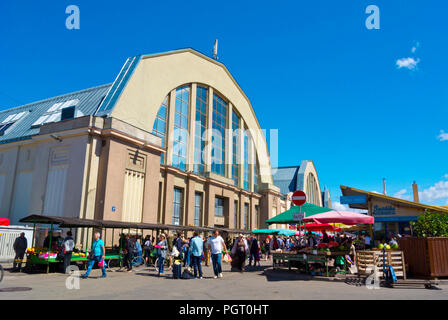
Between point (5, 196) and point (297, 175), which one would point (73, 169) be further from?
point (297, 175)

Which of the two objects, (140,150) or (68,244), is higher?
(140,150)

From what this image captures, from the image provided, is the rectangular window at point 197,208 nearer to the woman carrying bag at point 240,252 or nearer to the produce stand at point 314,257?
the woman carrying bag at point 240,252

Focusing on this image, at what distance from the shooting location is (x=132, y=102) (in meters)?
23.5

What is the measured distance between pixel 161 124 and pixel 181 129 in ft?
8.82

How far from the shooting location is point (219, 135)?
35.3 meters

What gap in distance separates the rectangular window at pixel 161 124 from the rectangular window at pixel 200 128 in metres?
4.41

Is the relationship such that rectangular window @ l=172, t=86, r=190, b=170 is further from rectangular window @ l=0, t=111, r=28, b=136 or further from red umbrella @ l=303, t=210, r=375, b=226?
red umbrella @ l=303, t=210, r=375, b=226

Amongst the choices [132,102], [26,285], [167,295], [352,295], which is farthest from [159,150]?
[352,295]

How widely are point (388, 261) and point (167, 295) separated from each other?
7146mm

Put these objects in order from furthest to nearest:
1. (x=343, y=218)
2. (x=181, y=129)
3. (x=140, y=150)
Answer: (x=181, y=129), (x=140, y=150), (x=343, y=218)

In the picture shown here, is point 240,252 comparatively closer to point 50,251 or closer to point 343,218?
point 343,218

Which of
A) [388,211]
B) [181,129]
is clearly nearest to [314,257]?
[388,211]

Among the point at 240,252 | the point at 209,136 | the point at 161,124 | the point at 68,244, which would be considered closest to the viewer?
the point at 68,244

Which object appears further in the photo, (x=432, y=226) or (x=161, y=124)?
(x=161, y=124)
